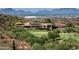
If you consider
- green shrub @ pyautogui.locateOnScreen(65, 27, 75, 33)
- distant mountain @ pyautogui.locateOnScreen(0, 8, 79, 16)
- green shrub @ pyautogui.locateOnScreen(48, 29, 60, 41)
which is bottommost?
green shrub @ pyautogui.locateOnScreen(48, 29, 60, 41)

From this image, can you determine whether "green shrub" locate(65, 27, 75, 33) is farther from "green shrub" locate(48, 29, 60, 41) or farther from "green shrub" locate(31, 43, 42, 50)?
"green shrub" locate(31, 43, 42, 50)

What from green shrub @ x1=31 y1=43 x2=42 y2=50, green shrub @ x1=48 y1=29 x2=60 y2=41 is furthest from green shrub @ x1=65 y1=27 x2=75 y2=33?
green shrub @ x1=31 y1=43 x2=42 y2=50

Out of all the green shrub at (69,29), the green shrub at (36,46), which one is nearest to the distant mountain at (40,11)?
the green shrub at (69,29)

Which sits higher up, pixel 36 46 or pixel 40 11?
pixel 40 11

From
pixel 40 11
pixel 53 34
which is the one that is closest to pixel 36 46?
pixel 53 34

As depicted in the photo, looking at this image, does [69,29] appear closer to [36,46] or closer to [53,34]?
[53,34]

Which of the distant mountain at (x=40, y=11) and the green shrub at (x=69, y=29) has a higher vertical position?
the distant mountain at (x=40, y=11)

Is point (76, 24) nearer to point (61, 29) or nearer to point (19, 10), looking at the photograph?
point (61, 29)

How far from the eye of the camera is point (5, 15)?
13.8ft

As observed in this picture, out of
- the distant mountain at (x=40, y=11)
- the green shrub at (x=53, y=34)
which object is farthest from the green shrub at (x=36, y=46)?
the distant mountain at (x=40, y=11)

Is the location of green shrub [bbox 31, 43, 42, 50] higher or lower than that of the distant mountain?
lower

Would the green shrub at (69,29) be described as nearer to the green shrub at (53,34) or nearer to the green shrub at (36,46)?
the green shrub at (53,34)

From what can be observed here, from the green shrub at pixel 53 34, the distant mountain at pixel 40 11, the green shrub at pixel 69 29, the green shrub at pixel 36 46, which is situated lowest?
the green shrub at pixel 36 46
